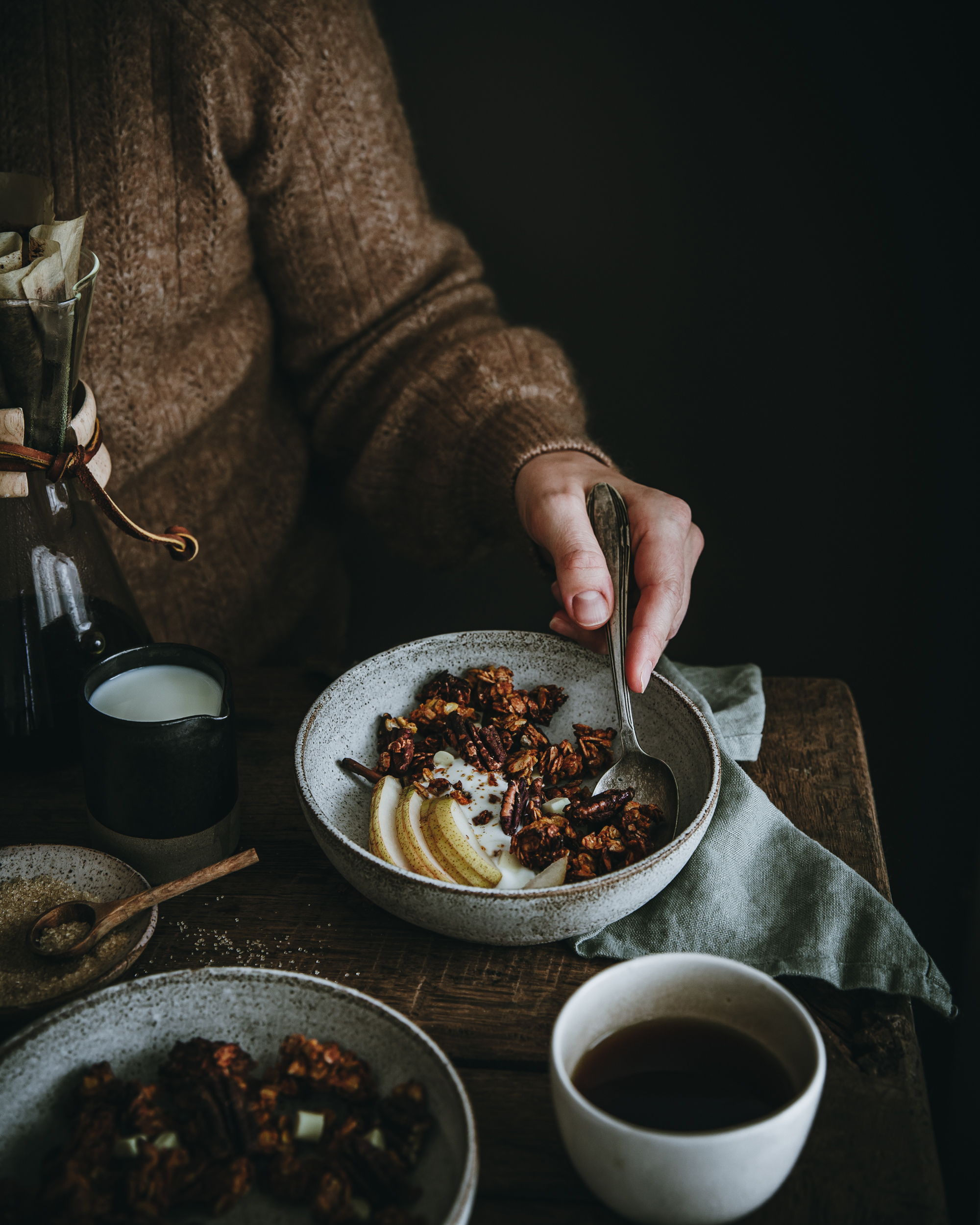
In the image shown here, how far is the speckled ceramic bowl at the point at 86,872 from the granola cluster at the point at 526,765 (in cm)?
23

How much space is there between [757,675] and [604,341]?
31.9 inches

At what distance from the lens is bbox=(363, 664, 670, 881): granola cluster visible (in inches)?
27.9

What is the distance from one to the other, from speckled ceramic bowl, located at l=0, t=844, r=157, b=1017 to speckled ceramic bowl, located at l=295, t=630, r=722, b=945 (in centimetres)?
14

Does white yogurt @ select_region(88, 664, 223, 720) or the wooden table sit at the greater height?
white yogurt @ select_region(88, 664, 223, 720)

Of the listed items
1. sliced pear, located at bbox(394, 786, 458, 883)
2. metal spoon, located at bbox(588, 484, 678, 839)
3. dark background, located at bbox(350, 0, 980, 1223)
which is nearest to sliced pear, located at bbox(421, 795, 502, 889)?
sliced pear, located at bbox(394, 786, 458, 883)

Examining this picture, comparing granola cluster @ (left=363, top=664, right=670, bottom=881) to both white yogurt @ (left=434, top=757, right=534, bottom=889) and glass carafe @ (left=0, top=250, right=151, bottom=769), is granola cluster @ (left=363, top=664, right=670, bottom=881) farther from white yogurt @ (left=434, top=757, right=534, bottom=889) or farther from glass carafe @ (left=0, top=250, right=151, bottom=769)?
glass carafe @ (left=0, top=250, right=151, bottom=769)

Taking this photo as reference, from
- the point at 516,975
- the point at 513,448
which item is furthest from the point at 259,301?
the point at 516,975

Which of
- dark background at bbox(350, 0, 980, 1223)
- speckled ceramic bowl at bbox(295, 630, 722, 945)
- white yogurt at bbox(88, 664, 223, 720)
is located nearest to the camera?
speckled ceramic bowl at bbox(295, 630, 722, 945)

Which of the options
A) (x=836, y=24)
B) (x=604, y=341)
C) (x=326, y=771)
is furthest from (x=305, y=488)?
(x=836, y=24)

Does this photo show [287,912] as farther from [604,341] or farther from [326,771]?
[604,341]

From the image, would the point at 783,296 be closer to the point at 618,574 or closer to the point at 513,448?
the point at 513,448

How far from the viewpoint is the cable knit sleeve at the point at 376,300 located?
1.14 m

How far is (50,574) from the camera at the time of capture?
0.77 meters

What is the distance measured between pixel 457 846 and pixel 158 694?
0.89 ft
